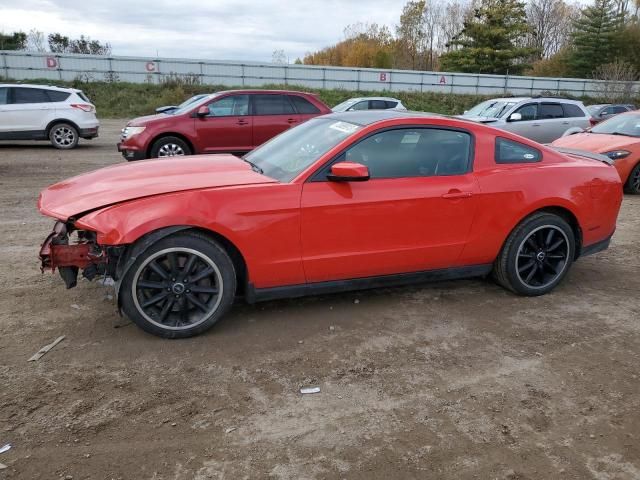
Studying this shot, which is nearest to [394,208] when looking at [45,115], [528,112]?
[528,112]

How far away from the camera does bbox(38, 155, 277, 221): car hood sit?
141 inches

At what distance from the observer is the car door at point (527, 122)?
13.3 m

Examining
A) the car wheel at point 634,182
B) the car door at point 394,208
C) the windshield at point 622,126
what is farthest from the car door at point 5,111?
the car wheel at point 634,182

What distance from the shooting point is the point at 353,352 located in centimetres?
358

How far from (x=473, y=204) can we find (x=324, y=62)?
2994 inches

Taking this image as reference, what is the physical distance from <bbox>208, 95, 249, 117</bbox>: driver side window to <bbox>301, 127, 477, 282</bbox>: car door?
733 centimetres

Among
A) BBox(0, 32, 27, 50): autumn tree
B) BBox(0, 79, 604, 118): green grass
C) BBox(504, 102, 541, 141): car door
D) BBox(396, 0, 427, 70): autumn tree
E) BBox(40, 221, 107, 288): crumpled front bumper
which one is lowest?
BBox(40, 221, 107, 288): crumpled front bumper

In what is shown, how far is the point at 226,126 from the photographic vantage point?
10727 millimetres

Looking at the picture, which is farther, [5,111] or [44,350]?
[5,111]

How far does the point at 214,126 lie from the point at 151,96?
21538 millimetres

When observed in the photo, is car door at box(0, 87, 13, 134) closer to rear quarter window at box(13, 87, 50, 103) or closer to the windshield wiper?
rear quarter window at box(13, 87, 50, 103)

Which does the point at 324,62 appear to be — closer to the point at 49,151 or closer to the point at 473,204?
the point at 49,151

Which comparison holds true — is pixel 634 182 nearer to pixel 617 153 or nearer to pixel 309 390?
pixel 617 153

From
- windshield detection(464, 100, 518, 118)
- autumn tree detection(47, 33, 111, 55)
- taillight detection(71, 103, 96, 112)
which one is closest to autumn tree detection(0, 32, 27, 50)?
autumn tree detection(47, 33, 111, 55)
